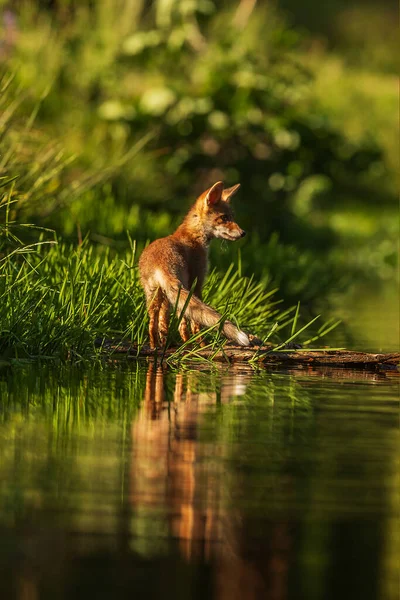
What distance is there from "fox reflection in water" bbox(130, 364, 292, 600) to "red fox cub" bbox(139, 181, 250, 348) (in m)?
1.93

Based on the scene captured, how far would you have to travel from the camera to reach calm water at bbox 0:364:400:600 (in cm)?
361

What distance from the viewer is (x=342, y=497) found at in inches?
182

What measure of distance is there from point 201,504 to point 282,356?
4424mm

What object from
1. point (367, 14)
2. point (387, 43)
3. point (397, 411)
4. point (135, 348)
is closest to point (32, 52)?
point (135, 348)

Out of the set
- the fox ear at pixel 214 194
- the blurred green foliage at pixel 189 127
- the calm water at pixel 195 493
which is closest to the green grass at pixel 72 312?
the fox ear at pixel 214 194

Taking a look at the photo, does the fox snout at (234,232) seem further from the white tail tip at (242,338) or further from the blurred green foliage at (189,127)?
the blurred green foliage at (189,127)

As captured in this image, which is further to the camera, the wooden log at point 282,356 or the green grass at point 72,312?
the wooden log at point 282,356

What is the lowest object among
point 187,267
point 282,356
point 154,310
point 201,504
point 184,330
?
point 201,504

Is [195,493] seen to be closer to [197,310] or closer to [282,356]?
[197,310]

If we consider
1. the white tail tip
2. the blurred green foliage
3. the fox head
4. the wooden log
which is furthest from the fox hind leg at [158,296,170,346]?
the blurred green foliage

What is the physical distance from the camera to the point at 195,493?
15.0 ft

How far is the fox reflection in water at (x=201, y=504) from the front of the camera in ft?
12.0

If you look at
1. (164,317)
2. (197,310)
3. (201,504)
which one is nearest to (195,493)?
(201,504)

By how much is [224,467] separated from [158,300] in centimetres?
378
